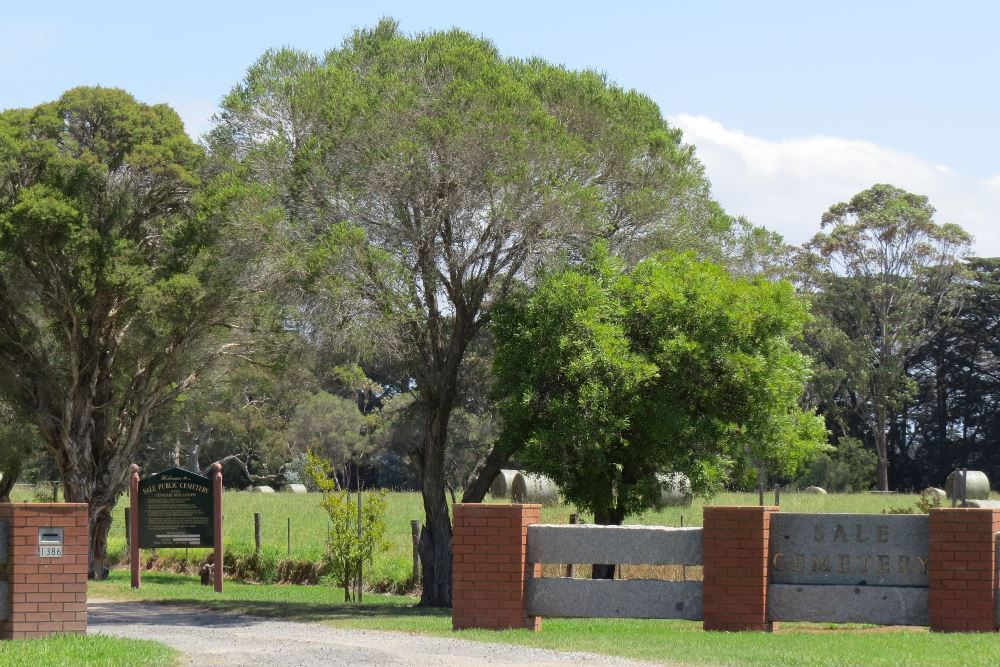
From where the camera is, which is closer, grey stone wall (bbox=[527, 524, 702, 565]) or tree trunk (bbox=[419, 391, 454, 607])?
grey stone wall (bbox=[527, 524, 702, 565])

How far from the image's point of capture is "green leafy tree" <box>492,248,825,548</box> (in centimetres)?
2038

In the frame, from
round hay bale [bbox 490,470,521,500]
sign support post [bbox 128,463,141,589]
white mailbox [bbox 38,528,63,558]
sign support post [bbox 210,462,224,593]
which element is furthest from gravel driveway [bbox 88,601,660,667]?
round hay bale [bbox 490,470,521,500]

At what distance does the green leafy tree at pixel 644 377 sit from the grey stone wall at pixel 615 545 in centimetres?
568

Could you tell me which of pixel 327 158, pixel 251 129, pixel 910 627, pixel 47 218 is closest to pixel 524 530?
pixel 910 627

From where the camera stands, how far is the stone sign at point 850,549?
46.1 feet

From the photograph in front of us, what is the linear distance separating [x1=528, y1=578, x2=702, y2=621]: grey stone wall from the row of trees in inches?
228

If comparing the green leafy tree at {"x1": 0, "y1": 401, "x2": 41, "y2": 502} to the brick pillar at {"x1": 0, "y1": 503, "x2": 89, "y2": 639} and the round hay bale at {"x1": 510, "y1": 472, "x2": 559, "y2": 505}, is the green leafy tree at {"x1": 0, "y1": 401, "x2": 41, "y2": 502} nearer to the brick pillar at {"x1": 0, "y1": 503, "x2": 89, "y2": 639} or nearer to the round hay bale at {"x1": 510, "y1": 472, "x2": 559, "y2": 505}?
the round hay bale at {"x1": 510, "y1": 472, "x2": 559, "y2": 505}

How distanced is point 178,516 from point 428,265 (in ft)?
24.2

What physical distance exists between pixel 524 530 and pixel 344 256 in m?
7.89

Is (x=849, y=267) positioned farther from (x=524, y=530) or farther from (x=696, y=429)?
(x=524, y=530)

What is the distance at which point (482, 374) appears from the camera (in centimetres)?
2433

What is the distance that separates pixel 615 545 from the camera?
572 inches

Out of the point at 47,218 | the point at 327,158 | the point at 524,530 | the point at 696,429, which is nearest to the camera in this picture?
the point at 524,530

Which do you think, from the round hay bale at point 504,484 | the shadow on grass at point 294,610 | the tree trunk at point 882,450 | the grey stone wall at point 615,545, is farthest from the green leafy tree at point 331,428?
the grey stone wall at point 615,545
